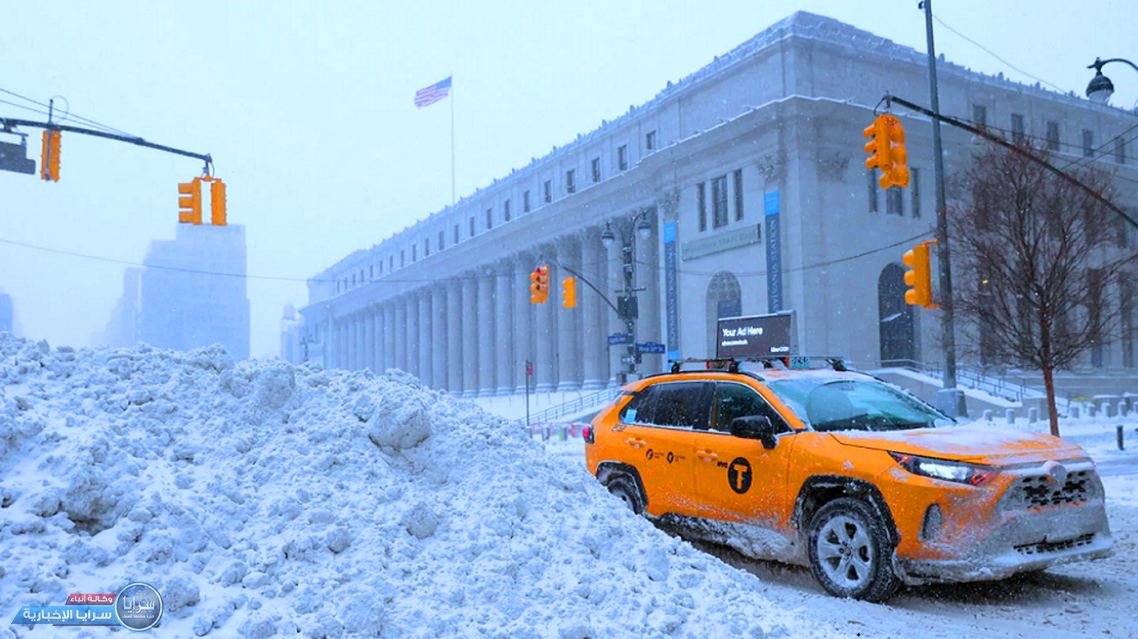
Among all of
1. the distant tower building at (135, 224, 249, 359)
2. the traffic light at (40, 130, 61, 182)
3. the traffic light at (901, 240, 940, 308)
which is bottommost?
the traffic light at (901, 240, 940, 308)

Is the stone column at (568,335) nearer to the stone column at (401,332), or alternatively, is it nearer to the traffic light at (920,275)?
the stone column at (401,332)

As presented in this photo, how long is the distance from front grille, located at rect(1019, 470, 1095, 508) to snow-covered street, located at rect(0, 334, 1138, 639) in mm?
725

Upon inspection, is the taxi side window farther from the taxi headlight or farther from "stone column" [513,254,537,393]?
"stone column" [513,254,537,393]

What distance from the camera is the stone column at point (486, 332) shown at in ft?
222

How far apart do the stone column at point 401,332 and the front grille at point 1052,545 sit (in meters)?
83.1

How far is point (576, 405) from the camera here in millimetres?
46969

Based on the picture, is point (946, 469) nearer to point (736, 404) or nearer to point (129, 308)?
point (736, 404)

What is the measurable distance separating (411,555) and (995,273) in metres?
17.9

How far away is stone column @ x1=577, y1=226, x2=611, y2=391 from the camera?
5150 centimetres

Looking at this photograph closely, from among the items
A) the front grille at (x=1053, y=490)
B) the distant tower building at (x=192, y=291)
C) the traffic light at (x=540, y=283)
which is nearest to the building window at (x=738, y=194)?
the traffic light at (x=540, y=283)

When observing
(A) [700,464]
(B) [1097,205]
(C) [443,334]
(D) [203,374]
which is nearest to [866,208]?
(B) [1097,205]

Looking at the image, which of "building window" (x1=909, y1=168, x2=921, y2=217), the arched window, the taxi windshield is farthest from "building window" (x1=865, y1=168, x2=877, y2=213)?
the taxi windshield

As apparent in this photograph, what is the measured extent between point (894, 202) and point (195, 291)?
110248mm

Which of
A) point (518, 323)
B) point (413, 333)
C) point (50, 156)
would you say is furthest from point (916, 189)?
point (413, 333)
